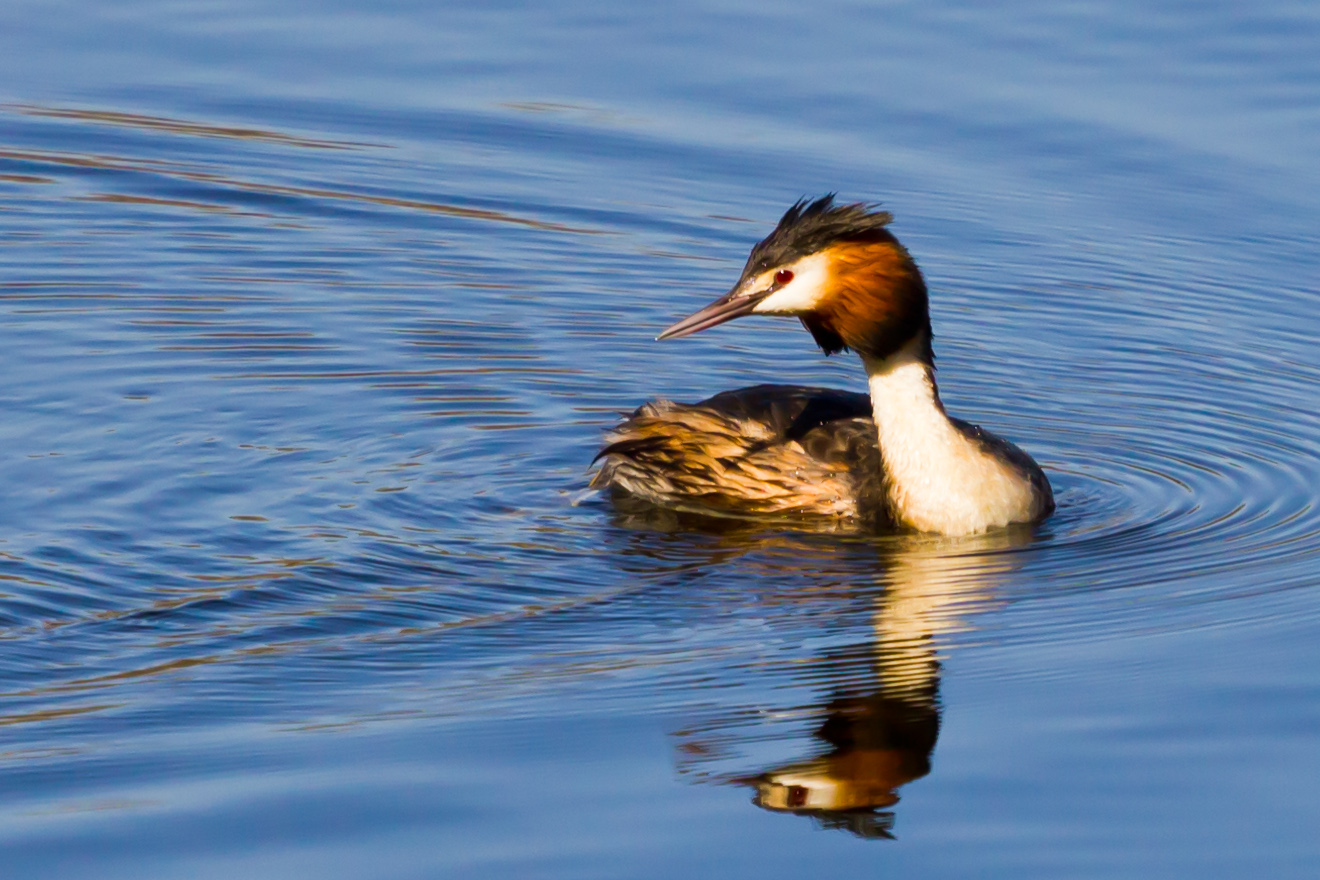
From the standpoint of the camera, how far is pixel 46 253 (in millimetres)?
11898

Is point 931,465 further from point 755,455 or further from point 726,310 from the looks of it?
point 726,310

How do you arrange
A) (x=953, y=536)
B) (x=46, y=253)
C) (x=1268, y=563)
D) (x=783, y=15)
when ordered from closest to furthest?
(x=1268, y=563) < (x=953, y=536) < (x=46, y=253) < (x=783, y=15)

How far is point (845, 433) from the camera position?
9406 mm

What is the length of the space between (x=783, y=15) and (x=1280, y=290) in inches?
191

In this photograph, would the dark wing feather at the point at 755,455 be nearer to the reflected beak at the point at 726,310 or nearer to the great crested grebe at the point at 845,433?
the great crested grebe at the point at 845,433

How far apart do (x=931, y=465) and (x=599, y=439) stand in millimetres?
1720

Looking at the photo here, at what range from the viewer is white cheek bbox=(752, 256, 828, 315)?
898cm

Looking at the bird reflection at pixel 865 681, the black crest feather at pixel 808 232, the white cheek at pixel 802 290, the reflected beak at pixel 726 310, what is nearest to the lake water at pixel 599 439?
the bird reflection at pixel 865 681

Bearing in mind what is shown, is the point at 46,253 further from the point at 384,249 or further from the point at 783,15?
the point at 783,15

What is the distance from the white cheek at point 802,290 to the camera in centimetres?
898

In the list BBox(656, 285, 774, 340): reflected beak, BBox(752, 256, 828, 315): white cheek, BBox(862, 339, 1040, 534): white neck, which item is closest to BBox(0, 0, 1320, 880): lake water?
BBox(862, 339, 1040, 534): white neck

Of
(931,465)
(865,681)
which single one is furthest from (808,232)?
(865,681)

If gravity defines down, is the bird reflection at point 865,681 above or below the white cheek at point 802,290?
below

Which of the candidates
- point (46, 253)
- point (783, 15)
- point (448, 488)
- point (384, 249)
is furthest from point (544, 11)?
point (448, 488)
